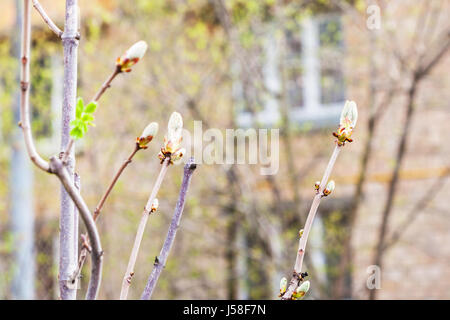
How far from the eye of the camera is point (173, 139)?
3.50 ft

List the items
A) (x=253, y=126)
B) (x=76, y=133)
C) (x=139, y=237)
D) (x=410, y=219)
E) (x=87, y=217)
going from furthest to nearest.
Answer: (x=253, y=126), (x=410, y=219), (x=139, y=237), (x=76, y=133), (x=87, y=217)

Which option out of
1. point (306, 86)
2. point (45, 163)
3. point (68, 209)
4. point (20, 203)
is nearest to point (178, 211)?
point (68, 209)

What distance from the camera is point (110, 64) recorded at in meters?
6.57

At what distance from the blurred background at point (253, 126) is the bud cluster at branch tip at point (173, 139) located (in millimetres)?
4353

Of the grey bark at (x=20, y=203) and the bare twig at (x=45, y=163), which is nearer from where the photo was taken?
the bare twig at (x=45, y=163)

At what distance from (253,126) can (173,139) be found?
5116mm

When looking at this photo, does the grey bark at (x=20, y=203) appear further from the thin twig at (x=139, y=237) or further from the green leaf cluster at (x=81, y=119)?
the green leaf cluster at (x=81, y=119)

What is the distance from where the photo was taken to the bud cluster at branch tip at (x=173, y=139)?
3.44 feet

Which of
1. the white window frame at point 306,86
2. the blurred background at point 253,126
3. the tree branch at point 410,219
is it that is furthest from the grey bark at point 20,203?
the tree branch at point 410,219

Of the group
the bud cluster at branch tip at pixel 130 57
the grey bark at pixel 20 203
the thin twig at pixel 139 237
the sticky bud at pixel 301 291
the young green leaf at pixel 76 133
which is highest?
the grey bark at pixel 20 203

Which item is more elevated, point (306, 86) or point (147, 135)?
point (306, 86)

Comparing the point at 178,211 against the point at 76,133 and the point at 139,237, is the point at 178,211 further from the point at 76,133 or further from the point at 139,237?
the point at 76,133

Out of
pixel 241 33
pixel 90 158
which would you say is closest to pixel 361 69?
pixel 241 33

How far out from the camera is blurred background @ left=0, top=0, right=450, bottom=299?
5809 millimetres
